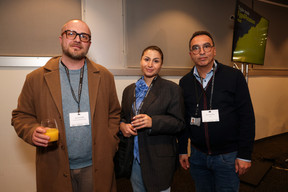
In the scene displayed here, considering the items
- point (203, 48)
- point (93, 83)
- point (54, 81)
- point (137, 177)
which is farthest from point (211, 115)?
point (54, 81)

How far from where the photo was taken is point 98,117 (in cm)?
146

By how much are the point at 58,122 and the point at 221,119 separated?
4.37 feet

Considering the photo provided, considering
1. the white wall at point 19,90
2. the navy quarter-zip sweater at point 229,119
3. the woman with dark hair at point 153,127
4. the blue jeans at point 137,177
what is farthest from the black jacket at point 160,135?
the white wall at point 19,90

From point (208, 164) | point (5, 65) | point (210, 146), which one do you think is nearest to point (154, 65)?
point (210, 146)

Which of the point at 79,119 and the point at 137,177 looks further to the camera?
the point at 137,177

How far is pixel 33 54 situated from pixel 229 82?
2.49 m

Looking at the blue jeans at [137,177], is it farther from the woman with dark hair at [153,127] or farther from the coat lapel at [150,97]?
the coat lapel at [150,97]

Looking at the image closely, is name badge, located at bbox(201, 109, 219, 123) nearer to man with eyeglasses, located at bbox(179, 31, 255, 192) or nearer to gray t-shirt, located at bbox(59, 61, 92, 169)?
man with eyeglasses, located at bbox(179, 31, 255, 192)

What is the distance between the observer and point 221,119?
1.56 m

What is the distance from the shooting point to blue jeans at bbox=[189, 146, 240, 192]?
1.55m

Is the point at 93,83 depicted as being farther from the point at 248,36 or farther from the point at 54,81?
the point at 248,36

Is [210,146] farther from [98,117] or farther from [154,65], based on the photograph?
[98,117]

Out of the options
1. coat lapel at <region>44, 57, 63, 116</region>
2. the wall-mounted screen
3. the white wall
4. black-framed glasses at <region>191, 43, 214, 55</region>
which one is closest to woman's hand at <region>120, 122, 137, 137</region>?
coat lapel at <region>44, 57, 63, 116</region>

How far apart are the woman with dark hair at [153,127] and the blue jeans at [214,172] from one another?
0.85ft
